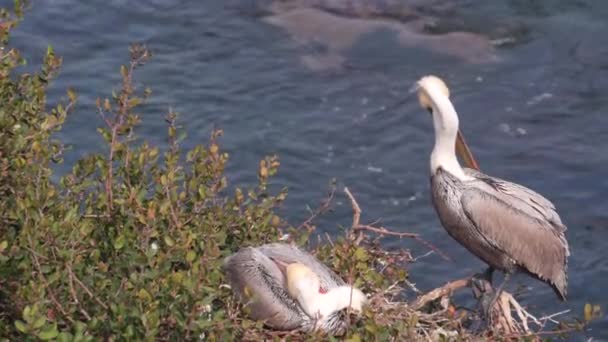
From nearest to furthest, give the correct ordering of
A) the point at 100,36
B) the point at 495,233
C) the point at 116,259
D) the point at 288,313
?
the point at 116,259
the point at 288,313
the point at 495,233
the point at 100,36

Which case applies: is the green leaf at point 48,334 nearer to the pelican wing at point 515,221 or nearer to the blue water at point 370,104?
the pelican wing at point 515,221

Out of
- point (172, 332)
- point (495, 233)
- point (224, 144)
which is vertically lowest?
point (224, 144)

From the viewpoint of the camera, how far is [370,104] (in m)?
17.9

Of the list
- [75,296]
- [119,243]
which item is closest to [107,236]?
[119,243]

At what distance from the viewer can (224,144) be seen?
54.2 feet

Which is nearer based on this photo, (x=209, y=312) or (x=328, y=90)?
(x=209, y=312)

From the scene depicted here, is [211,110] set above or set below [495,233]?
below

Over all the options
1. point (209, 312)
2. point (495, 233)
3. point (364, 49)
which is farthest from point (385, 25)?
point (209, 312)

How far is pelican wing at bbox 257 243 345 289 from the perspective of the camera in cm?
800

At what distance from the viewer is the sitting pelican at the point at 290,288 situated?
7.62 meters

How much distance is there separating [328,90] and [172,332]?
1217 cm

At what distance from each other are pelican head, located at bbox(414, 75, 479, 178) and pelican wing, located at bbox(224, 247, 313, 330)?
2.11 meters

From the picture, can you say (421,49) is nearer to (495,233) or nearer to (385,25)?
(385,25)

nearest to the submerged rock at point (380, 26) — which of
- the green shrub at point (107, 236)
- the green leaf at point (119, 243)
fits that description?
the green shrub at point (107, 236)
